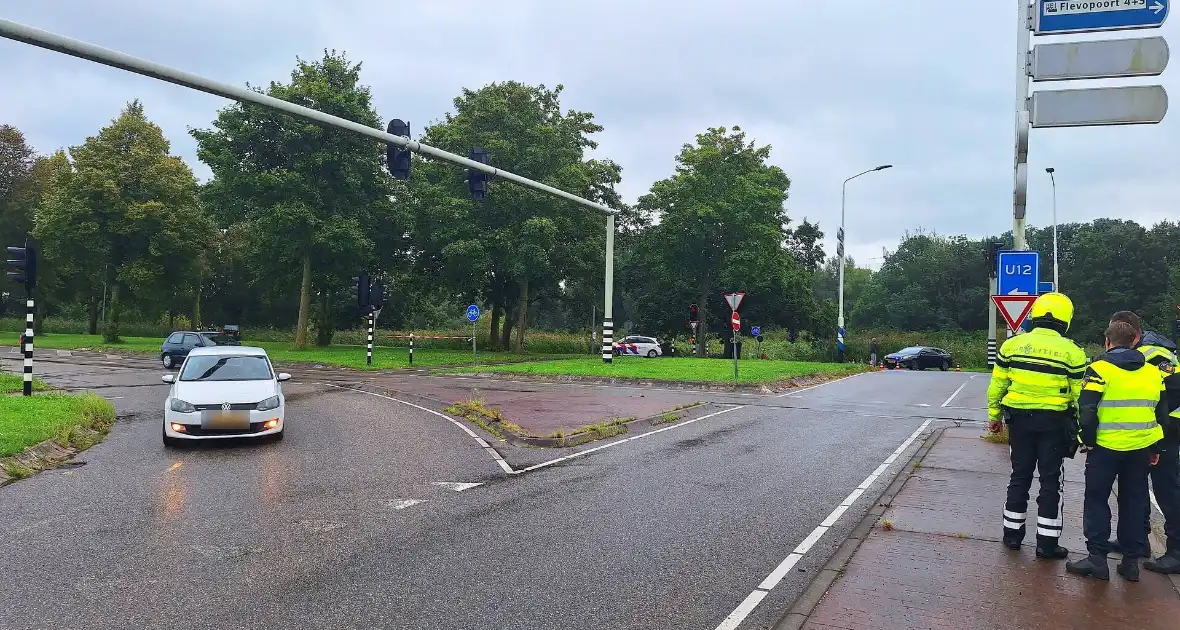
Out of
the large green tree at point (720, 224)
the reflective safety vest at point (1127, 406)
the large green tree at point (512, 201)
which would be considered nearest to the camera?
the reflective safety vest at point (1127, 406)

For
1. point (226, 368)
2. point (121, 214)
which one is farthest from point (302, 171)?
point (226, 368)

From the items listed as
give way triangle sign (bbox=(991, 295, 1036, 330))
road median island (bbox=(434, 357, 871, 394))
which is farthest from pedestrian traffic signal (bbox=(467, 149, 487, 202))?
give way triangle sign (bbox=(991, 295, 1036, 330))

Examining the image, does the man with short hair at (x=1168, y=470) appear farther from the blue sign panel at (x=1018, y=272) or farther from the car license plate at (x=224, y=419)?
the car license plate at (x=224, y=419)

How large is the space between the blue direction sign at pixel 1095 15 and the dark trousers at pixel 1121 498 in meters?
7.16

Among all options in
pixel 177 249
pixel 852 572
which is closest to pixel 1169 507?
pixel 852 572

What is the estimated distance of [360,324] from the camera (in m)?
60.0

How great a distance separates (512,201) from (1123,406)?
33126 millimetres

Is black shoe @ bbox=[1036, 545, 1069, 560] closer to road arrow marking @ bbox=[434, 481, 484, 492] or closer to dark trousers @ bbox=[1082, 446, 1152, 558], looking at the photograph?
dark trousers @ bbox=[1082, 446, 1152, 558]

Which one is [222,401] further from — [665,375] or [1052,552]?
[665,375]

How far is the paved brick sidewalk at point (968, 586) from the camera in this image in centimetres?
441

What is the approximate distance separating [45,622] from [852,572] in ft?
16.2

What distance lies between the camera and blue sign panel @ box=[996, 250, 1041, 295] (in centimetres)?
1091

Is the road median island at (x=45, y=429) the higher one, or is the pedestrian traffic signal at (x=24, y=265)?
the pedestrian traffic signal at (x=24, y=265)

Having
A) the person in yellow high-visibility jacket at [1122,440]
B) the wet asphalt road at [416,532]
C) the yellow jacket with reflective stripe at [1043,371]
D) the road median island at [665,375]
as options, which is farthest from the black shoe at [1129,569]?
the road median island at [665,375]
